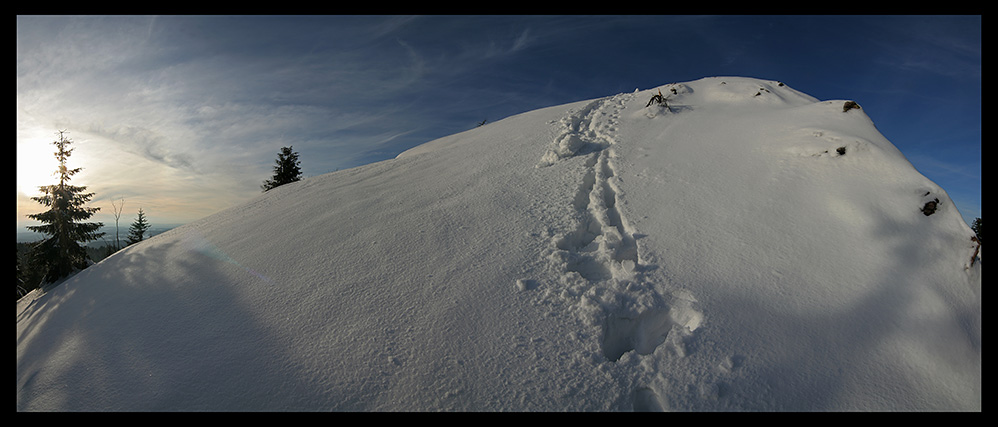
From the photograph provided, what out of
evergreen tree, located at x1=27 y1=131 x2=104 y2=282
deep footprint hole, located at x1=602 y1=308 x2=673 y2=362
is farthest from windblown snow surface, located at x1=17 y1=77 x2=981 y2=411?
evergreen tree, located at x1=27 y1=131 x2=104 y2=282

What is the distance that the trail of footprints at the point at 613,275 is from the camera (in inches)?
132

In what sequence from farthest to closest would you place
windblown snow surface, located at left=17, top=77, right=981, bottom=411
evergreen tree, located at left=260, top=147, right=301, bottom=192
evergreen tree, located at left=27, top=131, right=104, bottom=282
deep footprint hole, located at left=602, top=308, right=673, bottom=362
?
evergreen tree, located at left=260, top=147, right=301, bottom=192, evergreen tree, located at left=27, top=131, right=104, bottom=282, deep footprint hole, located at left=602, top=308, right=673, bottom=362, windblown snow surface, located at left=17, top=77, right=981, bottom=411

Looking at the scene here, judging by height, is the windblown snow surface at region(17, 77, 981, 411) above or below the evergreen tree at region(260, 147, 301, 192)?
below

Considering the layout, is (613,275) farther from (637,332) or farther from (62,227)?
(62,227)

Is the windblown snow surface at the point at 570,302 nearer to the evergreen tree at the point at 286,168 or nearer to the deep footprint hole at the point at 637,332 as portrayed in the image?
the deep footprint hole at the point at 637,332

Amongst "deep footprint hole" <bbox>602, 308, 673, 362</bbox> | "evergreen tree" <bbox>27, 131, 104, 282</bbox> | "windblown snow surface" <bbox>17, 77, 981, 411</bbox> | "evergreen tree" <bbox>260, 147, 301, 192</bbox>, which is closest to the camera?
"windblown snow surface" <bbox>17, 77, 981, 411</bbox>

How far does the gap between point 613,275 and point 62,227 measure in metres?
23.3

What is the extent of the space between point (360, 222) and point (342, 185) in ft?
10.4

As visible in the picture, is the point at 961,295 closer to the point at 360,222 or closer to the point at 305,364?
the point at 305,364

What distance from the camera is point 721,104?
10.8m

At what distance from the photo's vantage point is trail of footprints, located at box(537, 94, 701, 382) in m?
3.36

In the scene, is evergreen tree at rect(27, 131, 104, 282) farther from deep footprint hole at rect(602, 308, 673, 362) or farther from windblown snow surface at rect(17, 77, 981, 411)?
deep footprint hole at rect(602, 308, 673, 362)

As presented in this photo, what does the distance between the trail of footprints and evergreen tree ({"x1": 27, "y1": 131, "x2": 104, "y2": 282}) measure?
21806 millimetres

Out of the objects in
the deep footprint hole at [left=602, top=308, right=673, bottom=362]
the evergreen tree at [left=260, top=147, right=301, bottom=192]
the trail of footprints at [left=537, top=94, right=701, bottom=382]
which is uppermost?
the evergreen tree at [left=260, top=147, right=301, bottom=192]
